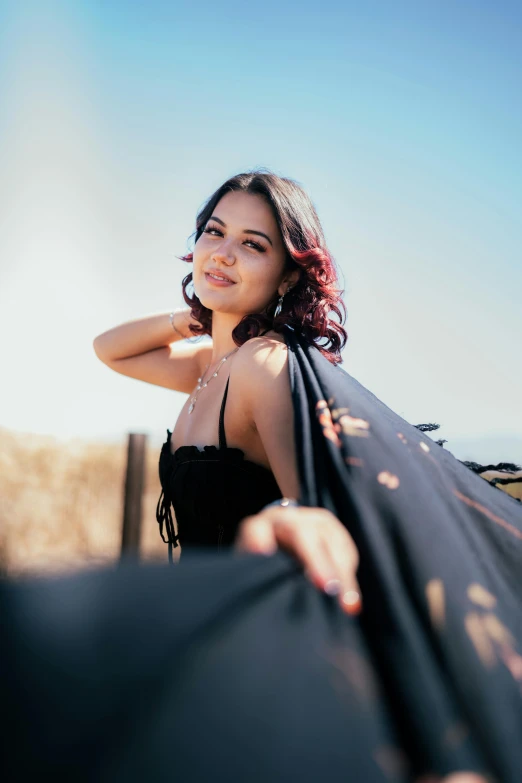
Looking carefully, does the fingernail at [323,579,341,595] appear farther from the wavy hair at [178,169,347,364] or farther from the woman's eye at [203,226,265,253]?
the woman's eye at [203,226,265,253]

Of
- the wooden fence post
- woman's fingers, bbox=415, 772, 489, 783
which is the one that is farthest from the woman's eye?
the wooden fence post

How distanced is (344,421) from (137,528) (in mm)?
3793

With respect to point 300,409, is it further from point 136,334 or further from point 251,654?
point 136,334

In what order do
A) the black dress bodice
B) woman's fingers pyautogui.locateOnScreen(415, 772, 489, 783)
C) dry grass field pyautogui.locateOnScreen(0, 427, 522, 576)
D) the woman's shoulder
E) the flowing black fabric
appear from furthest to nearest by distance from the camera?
dry grass field pyautogui.locateOnScreen(0, 427, 522, 576) < the black dress bodice < the woman's shoulder < woman's fingers pyautogui.locateOnScreen(415, 772, 489, 783) < the flowing black fabric

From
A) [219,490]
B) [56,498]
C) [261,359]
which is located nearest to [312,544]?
[261,359]

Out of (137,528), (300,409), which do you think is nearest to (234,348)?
(300,409)

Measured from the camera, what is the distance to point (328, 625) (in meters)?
0.84

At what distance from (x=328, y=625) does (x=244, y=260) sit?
6.83ft

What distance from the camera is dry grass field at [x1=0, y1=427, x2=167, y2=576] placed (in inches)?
256

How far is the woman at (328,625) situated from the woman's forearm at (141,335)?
1637mm

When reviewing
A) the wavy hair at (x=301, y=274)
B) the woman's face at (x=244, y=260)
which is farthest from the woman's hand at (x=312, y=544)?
the woman's face at (x=244, y=260)

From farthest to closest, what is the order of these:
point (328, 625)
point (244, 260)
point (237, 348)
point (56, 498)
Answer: point (56, 498)
point (237, 348)
point (244, 260)
point (328, 625)

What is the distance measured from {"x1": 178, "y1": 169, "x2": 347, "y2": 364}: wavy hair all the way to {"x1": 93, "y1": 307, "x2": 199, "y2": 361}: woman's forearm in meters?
0.91

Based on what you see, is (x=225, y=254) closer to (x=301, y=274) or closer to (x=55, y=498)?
(x=301, y=274)
